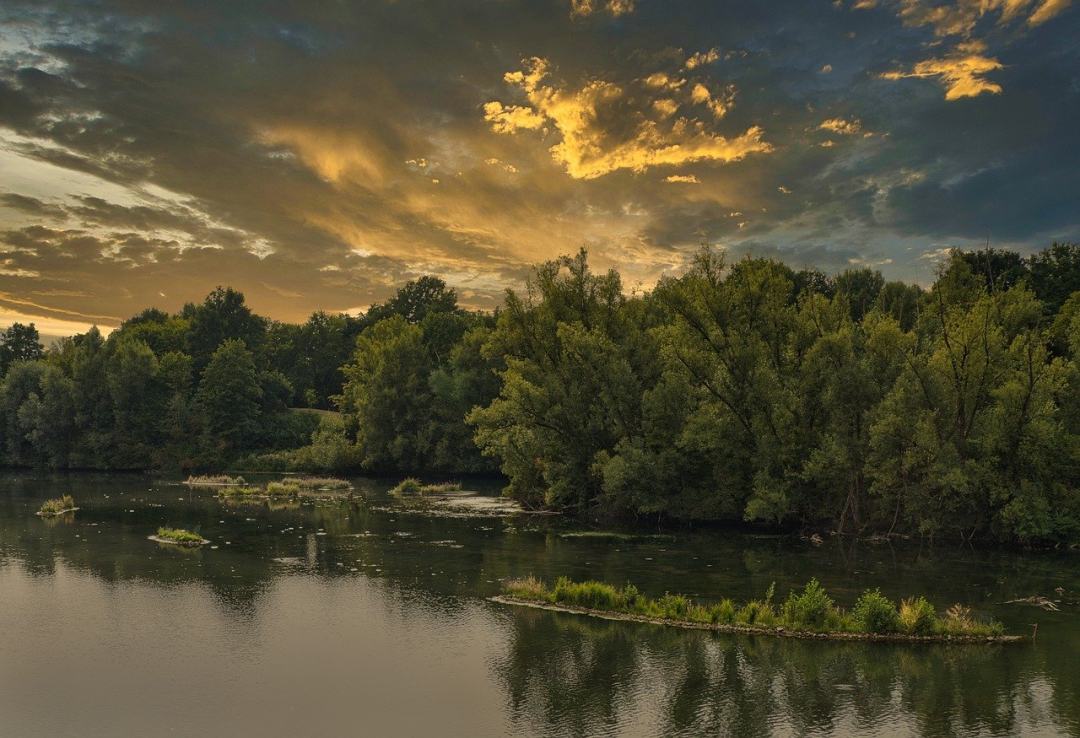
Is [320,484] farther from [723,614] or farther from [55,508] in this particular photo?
[723,614]

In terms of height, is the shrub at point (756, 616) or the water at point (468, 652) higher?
the shrub at point (756, 616)

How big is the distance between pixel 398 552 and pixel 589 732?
30.3m

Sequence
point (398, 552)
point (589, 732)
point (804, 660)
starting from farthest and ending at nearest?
point (398, 552), point (804, 660), point (589, 732)

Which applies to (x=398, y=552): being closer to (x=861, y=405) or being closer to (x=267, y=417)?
(x=861, y=405)

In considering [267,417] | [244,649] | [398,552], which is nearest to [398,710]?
[244,649]

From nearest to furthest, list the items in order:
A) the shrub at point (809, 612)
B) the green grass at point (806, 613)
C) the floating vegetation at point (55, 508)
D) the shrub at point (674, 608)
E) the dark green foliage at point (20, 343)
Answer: the green grass at point (806, 613) < the shrub at point (809, 612) < the shrub at point (674, 608) < the floating vegetation at point (55, 508) < the dark green foliage at point (20, 343)

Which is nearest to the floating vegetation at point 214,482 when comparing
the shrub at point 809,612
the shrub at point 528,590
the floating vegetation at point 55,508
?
the floating vegetation at point 55,508

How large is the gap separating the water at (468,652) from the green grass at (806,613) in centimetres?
114

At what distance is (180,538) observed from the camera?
2085 inches

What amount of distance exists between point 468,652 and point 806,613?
42.5 feet

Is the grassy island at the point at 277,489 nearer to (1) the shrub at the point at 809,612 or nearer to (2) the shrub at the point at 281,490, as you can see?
(2) the shrub at the point at 281,490

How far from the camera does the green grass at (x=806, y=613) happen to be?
30406mm

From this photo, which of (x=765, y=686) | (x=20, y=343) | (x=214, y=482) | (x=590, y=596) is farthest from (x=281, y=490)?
(x=20, y=343)

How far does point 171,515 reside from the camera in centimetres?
6762
